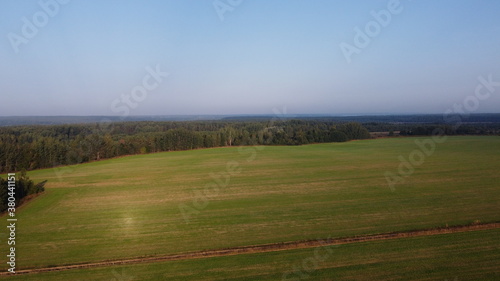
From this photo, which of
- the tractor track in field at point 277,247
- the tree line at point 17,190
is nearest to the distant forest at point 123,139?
the tree line at point 17,190

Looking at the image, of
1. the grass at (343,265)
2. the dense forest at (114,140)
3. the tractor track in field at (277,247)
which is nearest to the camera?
the grass at (343,265)

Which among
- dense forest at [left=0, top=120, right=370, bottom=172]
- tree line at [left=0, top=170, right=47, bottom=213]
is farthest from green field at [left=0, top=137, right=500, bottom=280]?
dense forest at [left=0, top=120, right=370, bottom=172]

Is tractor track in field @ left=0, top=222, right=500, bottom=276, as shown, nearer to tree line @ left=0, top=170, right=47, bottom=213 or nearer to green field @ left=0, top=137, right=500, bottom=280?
green field @ left=0, top=137, right=500, bottom=280

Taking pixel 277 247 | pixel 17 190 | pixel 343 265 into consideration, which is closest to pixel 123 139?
pixel 17 190

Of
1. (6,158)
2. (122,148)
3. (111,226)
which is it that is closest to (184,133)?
(122,148)

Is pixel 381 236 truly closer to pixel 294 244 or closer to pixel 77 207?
pixel 294 244

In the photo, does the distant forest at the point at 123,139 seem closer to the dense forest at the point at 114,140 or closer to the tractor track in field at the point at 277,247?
the dense forest at the point at 114,140
